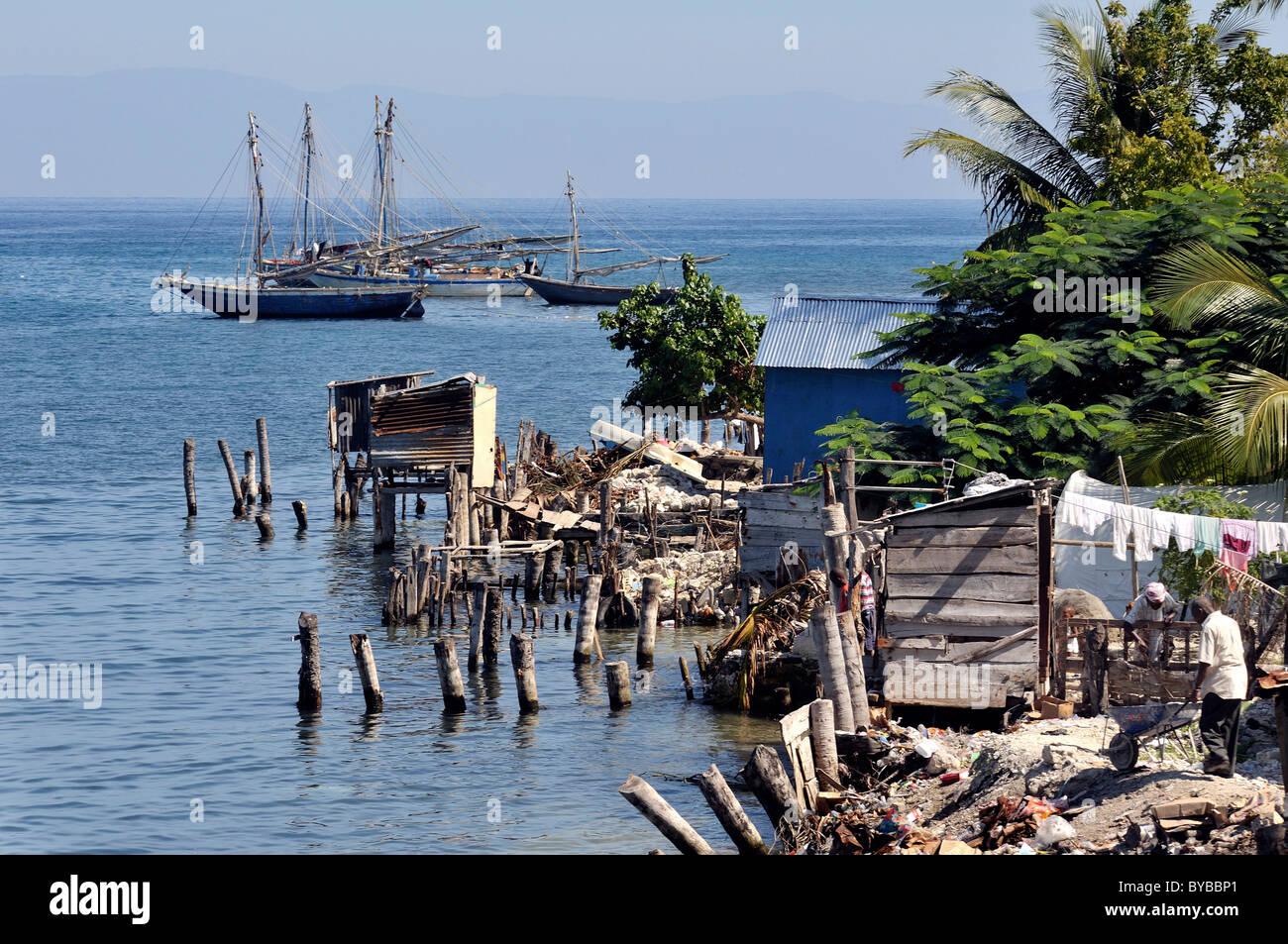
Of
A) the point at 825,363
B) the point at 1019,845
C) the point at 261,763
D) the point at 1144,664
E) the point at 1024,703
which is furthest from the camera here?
the point at 825,363

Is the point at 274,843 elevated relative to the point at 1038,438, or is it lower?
lower

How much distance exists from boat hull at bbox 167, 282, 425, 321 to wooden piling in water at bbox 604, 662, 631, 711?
90.3 metres

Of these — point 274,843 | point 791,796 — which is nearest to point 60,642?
point 274,843

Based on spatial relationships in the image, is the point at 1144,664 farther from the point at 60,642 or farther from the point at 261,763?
the point at 60,642

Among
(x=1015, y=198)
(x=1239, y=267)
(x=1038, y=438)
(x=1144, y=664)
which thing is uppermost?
(x=1015, y=198)

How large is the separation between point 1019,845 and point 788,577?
11.6 metres

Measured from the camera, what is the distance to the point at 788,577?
25.5 metres

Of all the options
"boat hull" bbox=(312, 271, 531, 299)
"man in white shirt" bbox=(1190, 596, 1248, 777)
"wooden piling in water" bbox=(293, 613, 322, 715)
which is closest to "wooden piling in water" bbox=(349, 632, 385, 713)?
"wooden piling in water" bbox=(293, 613, 322, 715)

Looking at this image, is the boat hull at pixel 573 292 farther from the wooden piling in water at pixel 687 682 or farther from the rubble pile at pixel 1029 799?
the rubble pile at pixel 1029 799

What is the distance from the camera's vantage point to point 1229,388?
2300cm

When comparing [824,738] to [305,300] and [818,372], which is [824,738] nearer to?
[818,372]

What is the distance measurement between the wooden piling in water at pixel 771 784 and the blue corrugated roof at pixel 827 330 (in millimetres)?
18238

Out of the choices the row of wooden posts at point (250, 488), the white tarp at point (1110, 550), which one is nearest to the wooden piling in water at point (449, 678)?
the white tarp at point (1110, 550)
